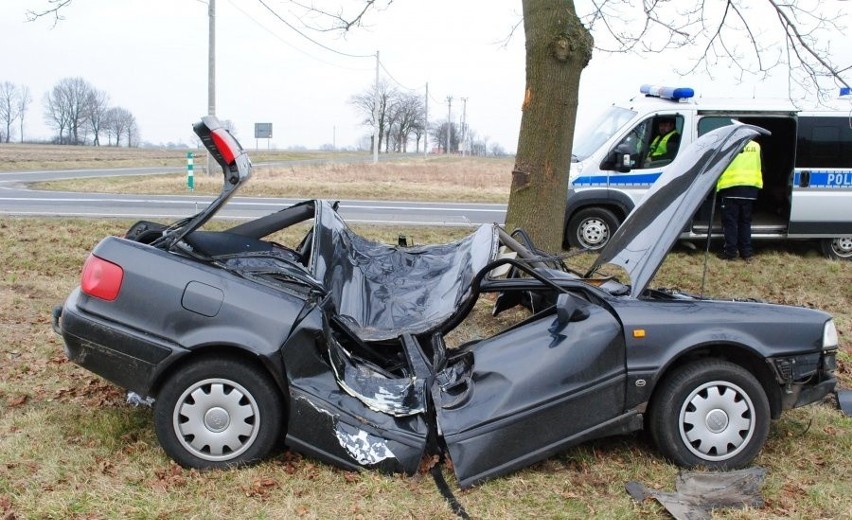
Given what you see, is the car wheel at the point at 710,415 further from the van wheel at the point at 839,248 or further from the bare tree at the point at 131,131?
the bare tree at the point at 131,131

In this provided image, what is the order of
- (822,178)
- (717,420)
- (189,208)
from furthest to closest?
1. (189,208)
2. (822,178)
3. (717,420)

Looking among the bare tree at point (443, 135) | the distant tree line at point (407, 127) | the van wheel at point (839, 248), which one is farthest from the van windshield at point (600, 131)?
the bare tree at point (443, 135)

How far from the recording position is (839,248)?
1006 centimetres

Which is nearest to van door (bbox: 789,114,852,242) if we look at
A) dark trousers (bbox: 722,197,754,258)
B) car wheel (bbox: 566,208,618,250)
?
dark trousers (bbox: 722,197,754,258)

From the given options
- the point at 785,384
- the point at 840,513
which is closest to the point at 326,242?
the point at 785,384

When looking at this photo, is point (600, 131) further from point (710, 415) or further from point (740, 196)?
point (710, 415)

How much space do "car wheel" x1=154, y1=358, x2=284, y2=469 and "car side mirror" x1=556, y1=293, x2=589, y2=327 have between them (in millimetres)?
1456

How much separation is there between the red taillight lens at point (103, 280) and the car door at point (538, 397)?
168 centimetres

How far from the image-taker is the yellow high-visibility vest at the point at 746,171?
30.0ft

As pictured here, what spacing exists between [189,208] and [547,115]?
32.9 ft

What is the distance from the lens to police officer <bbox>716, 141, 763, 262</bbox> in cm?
915

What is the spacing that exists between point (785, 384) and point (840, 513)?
0.67m

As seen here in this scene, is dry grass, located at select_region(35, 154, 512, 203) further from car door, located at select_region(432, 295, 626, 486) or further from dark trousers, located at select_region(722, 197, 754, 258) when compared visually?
car door, located at select_region(432, 295, 626, 486)

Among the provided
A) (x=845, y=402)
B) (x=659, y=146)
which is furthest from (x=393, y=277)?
(x=659, y=146)
